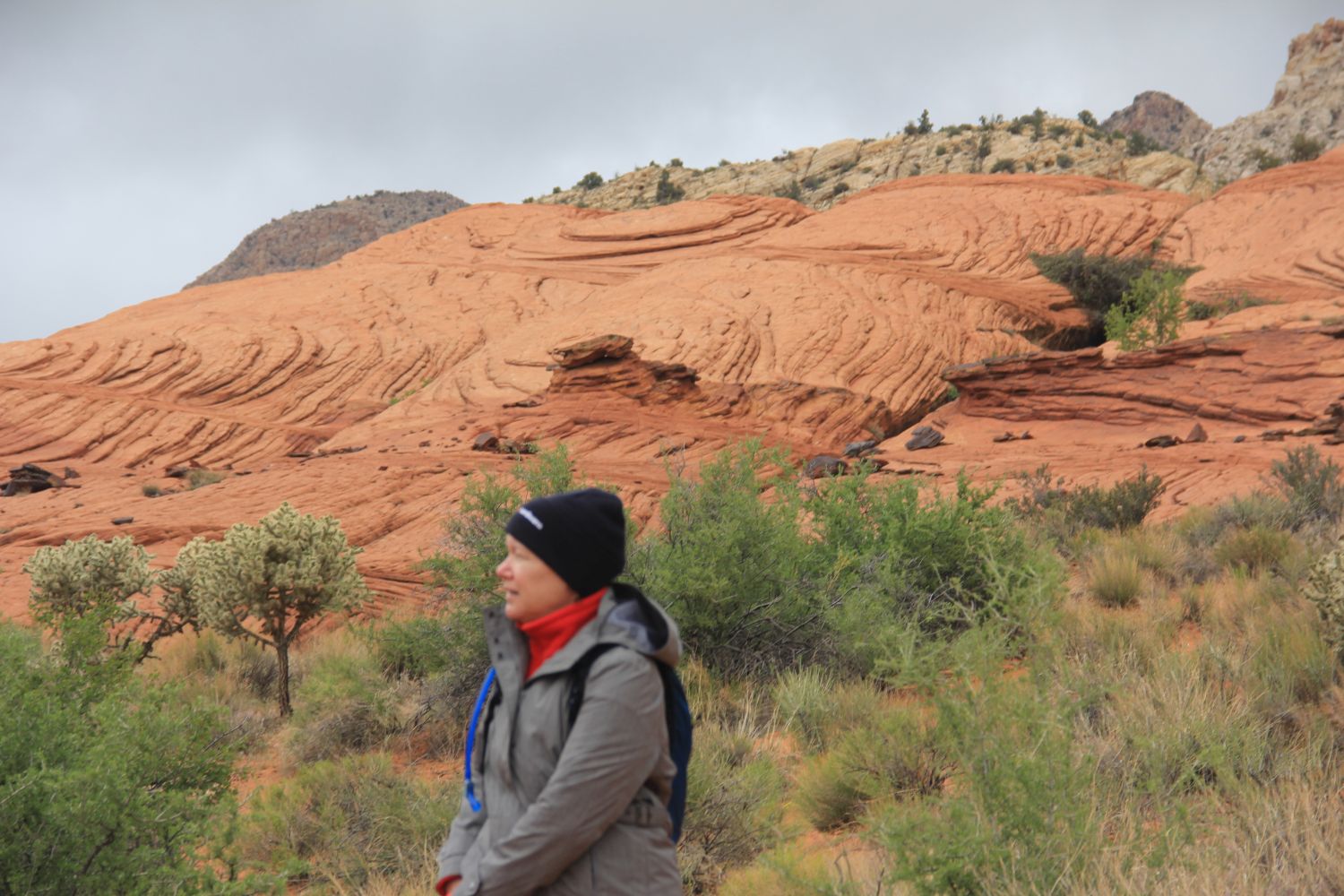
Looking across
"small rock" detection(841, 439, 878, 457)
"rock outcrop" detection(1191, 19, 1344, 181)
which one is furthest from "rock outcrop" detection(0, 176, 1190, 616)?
"rock outcrop" detection(1191, 19, 1344, 181)

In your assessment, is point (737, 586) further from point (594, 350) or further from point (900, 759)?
point (594, 350)

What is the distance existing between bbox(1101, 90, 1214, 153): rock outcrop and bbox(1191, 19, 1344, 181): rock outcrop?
26.5 meters

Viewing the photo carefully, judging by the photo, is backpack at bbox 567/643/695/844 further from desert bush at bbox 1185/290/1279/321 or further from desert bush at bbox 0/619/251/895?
desert bush at bbox 1185/290/1279/321

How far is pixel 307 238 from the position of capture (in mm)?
73750

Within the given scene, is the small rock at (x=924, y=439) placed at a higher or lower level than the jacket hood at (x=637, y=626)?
lower

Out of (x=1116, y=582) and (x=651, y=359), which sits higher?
(x=651, y=359)

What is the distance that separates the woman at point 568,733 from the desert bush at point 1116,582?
20.4 feet

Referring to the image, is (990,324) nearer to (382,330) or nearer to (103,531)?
(382,330)

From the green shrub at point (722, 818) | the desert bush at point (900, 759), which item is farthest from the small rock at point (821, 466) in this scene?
the green shrub at point (722, 818)

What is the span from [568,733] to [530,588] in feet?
1.26

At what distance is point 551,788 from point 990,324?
2355 cm

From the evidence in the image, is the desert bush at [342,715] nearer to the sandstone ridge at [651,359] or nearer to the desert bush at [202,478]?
the sandstone ridge at [651,359]

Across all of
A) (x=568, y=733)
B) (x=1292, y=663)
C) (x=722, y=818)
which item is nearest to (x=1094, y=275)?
(x=1292, y=663)

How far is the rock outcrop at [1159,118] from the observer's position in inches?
3278
